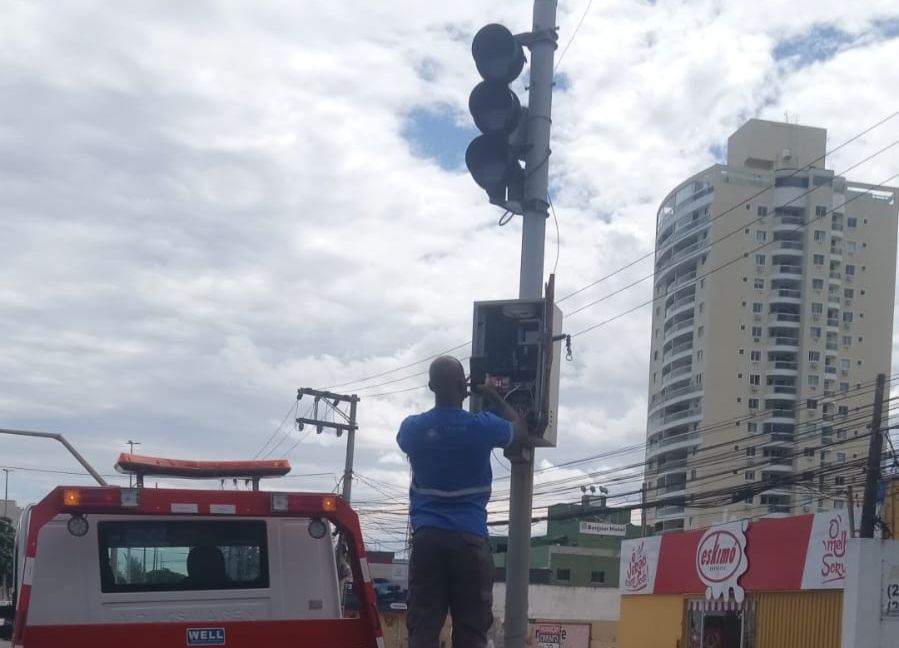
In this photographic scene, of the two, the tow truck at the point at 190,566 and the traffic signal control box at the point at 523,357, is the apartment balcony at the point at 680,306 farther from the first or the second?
the traffic signal control box at the point at 523,357

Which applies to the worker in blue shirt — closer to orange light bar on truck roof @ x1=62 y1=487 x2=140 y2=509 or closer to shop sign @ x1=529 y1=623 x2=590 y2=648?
orange light bar on truck roof @ x1=62 y1=487 x2=140 y2=509

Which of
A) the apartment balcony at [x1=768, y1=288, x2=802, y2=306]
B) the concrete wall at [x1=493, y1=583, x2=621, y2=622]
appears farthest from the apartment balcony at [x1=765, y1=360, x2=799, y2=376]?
the concrete wall at [x1=493, y1=583, x2=621, y2=622]

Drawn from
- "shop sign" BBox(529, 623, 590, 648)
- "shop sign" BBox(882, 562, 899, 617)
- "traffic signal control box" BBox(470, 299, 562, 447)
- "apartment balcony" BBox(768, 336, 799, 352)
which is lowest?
"shop sign" BBox(529, 623, 590, 648)

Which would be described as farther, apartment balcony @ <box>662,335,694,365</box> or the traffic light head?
apartment balcony @ <box>662,335,694,365</box>

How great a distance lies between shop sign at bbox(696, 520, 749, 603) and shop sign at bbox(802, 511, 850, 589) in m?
2.52

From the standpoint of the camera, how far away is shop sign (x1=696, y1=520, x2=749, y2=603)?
26.2 metres

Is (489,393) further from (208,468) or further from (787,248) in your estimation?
(787,248)

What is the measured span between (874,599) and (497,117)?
348 inches

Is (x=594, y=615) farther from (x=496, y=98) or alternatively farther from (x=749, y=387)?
(x=496, y=98)

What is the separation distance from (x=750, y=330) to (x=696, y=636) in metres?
64.4

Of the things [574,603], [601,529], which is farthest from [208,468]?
[601,529]

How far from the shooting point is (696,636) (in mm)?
28172

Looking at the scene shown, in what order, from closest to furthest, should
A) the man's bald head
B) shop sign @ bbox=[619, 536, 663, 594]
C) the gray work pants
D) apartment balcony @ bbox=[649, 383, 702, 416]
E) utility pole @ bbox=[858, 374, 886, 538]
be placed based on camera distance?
1. the gray work pants
2. the man's bald head
3. utility pole @ bbox=[858, 374, 886, 538]
4. shop sign @ bbox=[619, 536, 663, 594]
5. apartment balcony @ bbox=[649, 383, 702, 416]

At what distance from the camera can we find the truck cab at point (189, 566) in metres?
6.05
